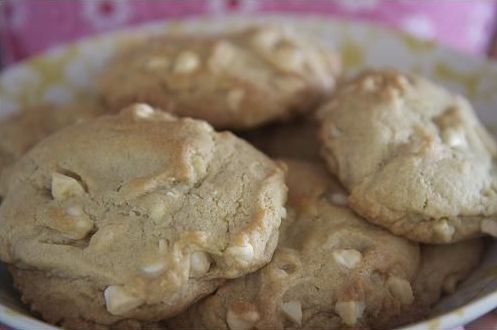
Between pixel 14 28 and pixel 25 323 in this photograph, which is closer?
pixel 25 323

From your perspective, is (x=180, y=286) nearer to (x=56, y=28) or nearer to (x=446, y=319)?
(x=446, y=319)

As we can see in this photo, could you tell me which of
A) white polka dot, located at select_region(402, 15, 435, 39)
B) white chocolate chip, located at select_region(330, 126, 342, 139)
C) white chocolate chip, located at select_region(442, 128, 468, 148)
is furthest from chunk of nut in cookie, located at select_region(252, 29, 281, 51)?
white polka dot, located at select_region(402, 15, 435, 39)

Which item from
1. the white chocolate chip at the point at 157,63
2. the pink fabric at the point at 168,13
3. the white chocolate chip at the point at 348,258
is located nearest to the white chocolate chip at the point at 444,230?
the white chocolate chip at the point at 348,258

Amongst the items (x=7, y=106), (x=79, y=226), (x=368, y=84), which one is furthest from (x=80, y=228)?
(x=7, y=106)

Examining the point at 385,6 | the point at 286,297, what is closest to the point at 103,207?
the point at 286,297

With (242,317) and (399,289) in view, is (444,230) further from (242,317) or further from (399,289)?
(242,317)

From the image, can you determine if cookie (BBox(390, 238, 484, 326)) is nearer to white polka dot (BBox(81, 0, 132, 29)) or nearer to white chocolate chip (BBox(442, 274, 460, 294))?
white chocolate chip (BBox(442, 274, 460, 294))
